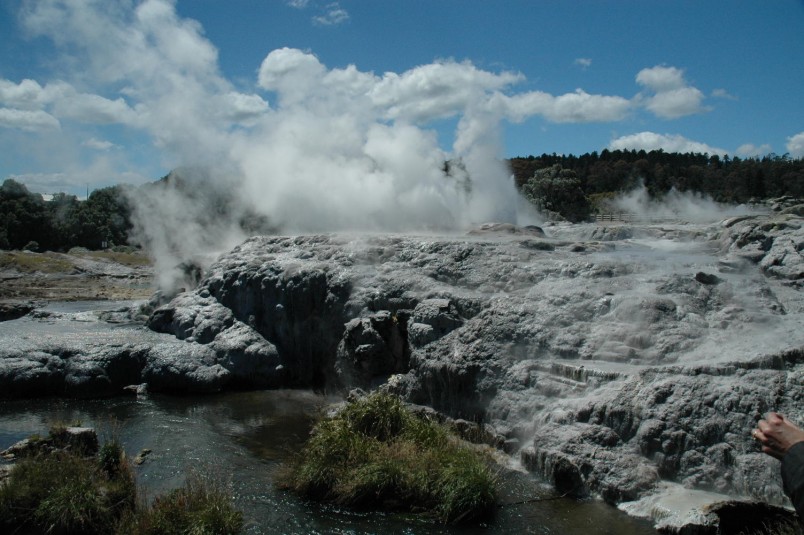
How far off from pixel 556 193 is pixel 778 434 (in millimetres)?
50103

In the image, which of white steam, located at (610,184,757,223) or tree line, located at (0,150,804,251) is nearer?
tree line, located at (0,150,804,251)

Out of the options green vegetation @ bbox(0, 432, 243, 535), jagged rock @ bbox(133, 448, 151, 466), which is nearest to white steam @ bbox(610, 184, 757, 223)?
jagged rock @ bbox(133, 448, 151, 466)

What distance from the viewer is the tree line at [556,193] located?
5259cm

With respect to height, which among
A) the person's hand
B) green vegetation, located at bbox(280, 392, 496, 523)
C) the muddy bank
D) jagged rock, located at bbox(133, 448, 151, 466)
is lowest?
jagged rock, located at bbox(133, 448, 151, 466)

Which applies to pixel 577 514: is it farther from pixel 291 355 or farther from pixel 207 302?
pixel 207 302

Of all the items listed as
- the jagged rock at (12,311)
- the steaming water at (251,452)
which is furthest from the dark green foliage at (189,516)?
the jagged rock at (12,311)

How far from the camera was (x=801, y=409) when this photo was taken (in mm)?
11023

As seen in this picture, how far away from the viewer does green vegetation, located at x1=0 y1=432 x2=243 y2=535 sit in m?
9.19

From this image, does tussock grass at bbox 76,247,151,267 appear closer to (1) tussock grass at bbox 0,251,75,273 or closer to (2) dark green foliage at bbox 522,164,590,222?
(1) tussock grass at bbox 0,251,75,273

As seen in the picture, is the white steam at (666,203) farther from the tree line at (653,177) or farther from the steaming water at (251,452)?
the steaming water at (251,452)

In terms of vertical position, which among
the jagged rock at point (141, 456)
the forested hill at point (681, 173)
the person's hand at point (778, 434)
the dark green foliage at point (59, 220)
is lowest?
the jagged rock at point (141, 456)

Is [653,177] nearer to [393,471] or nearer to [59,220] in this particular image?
[59,220]

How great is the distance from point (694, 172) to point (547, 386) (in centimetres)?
7831

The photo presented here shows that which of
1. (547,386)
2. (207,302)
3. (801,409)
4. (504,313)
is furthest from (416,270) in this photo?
(801,409)
